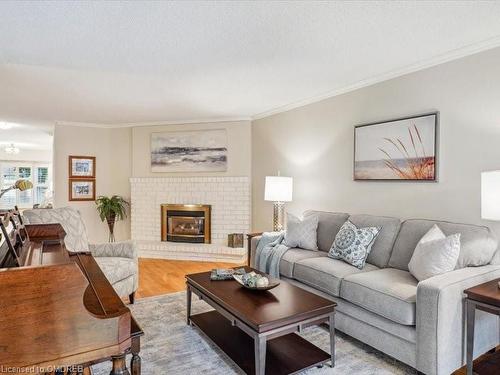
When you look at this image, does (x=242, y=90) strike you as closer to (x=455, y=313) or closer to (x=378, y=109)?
(x=378, y=109)

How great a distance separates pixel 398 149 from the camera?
3.20 metres

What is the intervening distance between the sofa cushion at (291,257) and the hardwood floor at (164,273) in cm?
136

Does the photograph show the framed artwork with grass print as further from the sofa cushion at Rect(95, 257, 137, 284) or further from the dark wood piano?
the dark wood piano

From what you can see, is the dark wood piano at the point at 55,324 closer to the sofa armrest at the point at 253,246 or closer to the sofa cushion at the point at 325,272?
the sofa cushion at the point at 325,272

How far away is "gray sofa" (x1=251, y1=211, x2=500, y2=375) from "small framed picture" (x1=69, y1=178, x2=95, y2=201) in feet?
13.9

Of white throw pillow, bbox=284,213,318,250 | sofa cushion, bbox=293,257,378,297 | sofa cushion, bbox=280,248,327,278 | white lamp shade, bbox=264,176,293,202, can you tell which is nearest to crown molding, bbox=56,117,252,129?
white lamp shade, bbox=264,176,293,202

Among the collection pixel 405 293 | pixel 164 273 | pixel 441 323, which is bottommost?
pixel 164 273

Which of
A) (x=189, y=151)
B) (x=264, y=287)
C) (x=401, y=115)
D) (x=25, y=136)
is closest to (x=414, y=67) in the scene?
(x=401, y=115)

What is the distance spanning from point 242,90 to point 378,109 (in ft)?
5.09

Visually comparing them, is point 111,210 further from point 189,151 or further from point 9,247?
point 9,247

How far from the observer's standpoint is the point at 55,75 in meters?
3.30

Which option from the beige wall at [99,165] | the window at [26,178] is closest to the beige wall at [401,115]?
the beige wall at [99,165]

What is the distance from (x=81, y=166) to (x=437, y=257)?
18.7 ft

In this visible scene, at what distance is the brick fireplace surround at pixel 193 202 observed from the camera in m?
5.44
